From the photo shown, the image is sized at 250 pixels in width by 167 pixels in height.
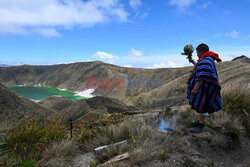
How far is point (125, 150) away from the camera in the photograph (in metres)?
2.96

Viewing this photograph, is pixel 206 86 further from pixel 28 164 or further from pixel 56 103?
pixel 56 103

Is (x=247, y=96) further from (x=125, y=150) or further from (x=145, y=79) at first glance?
(x=145, y=79)

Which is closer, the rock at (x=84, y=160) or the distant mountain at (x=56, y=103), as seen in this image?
the rock at (x=84, y=160)

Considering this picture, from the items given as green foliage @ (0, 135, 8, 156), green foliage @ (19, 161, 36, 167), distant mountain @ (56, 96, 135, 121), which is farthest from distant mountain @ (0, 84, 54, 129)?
green foliage @ (19, 161, 36, 167)

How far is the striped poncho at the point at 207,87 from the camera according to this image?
11.0ft

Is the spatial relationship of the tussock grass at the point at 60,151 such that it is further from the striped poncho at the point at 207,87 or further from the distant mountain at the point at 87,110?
the distant mountain at the point at 87,110

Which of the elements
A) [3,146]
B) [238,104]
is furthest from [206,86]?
[3,146]

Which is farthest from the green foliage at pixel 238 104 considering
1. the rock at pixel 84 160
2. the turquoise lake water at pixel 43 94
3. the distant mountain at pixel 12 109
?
the turquoise lake water at pixel 43 94

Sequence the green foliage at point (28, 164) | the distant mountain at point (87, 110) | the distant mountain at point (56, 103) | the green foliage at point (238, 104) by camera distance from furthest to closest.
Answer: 1. the distant mountain at point (56, 103)
2. the distant mountain at point (87, 110)
3. the green foliage at point (238, 104)
4. the green foliage at point (28, 164)

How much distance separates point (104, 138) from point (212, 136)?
2.44 m

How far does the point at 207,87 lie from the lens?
3451mm

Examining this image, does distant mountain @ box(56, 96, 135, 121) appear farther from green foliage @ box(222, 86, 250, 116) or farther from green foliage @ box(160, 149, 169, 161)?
green foliage @ box(160, 149, 169, 161)

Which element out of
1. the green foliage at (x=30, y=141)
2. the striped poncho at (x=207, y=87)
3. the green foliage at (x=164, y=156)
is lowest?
the green foliage at (x=164, y=156)

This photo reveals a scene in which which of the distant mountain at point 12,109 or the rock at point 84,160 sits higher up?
the rock at point 84,160
